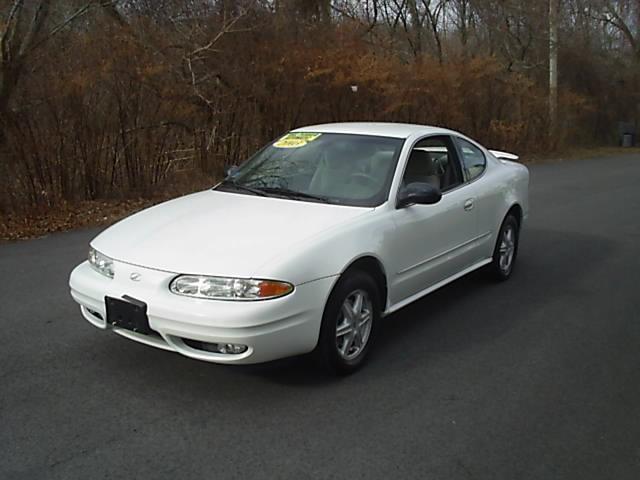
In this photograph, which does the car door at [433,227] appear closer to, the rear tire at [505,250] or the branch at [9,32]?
the rear tire at [505,250]

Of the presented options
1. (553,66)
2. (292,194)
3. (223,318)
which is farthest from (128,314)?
(553,66)

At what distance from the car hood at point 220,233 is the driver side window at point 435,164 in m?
0.86

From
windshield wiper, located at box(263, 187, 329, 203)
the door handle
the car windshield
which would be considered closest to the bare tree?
the car windshield

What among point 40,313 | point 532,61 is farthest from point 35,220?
point 532,61

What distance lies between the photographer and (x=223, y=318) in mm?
3617

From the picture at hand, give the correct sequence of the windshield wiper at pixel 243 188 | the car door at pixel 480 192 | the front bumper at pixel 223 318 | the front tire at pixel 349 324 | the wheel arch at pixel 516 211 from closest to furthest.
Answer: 1. the front bumper at pixel 223 318
2. the front tire at pixel 349 324
3. the windshield wiper at pixel 243 188
4. the car door at pixel 480 192
5. the wheel arch at pixel 516 211

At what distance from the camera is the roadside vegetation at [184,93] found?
948 centimetres

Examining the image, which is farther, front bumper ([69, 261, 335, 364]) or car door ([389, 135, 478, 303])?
car door ([389, 135, 478, 303])

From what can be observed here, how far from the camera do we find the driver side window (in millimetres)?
5158

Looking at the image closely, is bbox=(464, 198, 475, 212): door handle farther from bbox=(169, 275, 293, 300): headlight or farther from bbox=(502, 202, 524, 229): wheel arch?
bbox=(169, 275, 293, 300): headlight

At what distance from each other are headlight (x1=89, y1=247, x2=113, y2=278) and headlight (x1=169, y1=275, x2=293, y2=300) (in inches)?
24.0

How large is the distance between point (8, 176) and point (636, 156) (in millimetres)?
20889

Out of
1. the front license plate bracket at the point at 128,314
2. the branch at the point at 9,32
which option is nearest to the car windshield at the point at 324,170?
the front license plate bracket at the point at 128,314

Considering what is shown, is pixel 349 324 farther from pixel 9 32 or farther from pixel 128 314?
pixel 9 32
